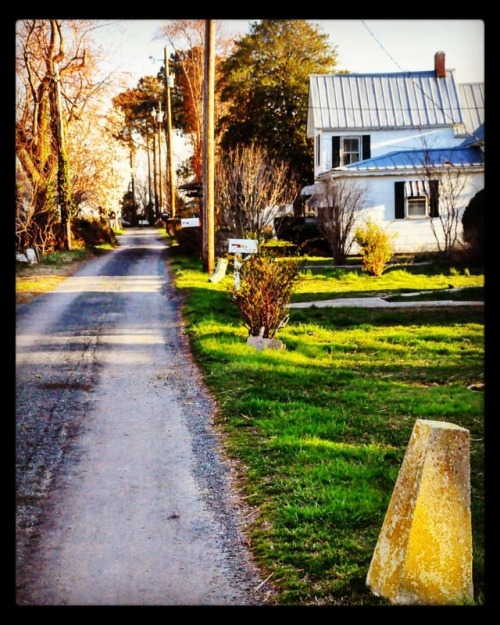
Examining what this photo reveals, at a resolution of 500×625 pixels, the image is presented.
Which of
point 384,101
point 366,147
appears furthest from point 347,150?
point 384,101

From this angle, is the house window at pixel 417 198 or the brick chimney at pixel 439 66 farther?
the brick chimney at pixel 439 66

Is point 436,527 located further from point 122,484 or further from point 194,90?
point 194,90

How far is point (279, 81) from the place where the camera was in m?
35.1

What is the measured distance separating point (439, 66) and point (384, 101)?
235 centimetres

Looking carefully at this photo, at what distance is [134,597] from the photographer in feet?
12.6

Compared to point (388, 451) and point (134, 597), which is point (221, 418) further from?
point (134, 597)

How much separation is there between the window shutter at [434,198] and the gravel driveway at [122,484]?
629 inches

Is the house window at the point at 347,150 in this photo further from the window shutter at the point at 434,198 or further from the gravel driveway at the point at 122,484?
the gravel driveway at the point at 122,484

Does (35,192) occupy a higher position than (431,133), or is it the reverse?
(431,133)

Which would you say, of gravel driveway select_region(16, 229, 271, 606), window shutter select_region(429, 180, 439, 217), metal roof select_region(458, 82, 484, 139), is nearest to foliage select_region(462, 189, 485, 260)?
window shutter select_region(429, 180, 439, 217)

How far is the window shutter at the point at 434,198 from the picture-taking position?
25302mm

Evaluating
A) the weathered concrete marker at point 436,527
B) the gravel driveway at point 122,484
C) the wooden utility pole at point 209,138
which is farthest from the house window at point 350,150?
the weathered concrete marker at point 436,527

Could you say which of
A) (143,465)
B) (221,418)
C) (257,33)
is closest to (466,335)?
(221,418)
